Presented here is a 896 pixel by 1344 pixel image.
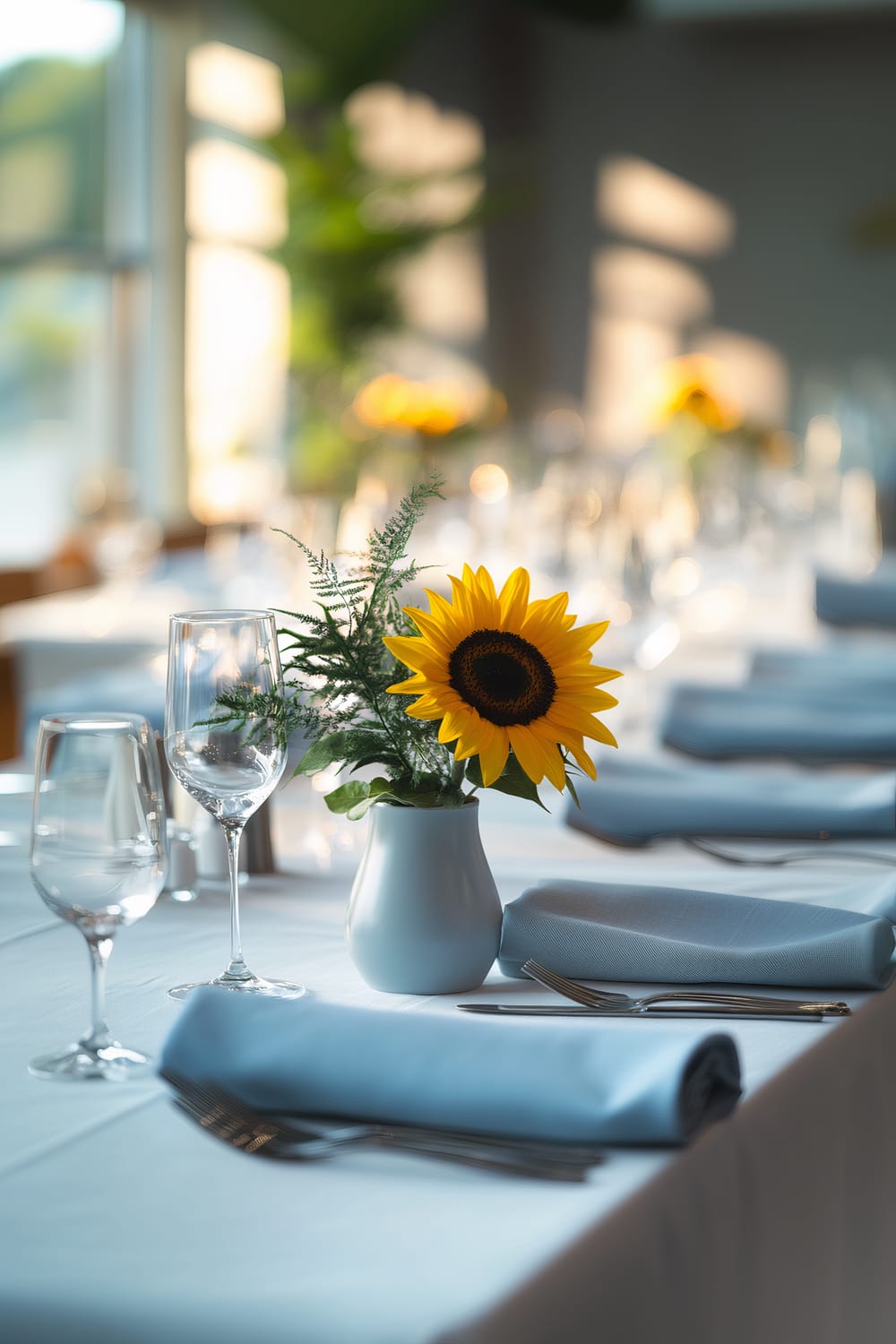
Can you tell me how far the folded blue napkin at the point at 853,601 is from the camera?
2709 millimetres

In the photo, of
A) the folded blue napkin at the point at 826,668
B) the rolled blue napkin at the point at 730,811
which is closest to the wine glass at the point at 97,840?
the rolled blue napkin at the point at 730,811

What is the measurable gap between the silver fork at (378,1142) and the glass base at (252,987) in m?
0.20

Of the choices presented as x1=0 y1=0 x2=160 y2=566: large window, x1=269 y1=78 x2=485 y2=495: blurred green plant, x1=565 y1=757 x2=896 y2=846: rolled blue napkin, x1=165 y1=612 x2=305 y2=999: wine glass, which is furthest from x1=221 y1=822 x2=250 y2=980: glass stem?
x1=269 y1=78 x2=485 y2=495: blurred green plant

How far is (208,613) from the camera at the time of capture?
3.42 ft

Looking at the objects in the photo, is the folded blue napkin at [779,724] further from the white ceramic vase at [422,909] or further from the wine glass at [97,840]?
the wine glass at [97,840]

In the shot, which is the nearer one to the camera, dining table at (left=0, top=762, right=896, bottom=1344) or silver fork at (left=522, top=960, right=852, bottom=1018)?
dining table at (left=0, top=762, right=896, bottom=1344)

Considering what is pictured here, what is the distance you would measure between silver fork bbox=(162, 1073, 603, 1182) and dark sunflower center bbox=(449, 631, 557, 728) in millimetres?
298

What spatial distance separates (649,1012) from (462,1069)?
21 centimetres

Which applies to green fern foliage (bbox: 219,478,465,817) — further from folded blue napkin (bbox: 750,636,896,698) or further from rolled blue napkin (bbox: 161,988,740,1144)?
folded blue napkin (bbox: 750,636,896,698)

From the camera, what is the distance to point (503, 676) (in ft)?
3.38

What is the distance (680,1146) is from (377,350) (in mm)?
8973

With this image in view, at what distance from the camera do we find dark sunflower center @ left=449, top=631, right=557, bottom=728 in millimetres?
1020

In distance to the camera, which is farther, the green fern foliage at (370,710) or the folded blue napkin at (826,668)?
the folded blue napkin at (826,668)

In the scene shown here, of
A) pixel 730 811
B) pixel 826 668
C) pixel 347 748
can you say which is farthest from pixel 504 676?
pixel 826 668
